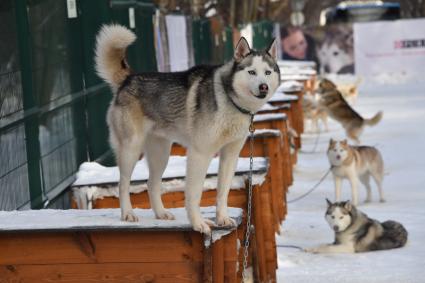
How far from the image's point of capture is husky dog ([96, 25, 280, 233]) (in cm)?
533

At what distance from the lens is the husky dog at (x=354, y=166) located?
501 inches

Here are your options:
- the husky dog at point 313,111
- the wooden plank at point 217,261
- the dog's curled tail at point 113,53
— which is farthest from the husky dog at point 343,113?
the wooden plank at point 217,261

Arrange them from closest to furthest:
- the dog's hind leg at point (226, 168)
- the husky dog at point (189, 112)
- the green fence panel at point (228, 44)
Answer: the husky dog at point (189, 112) → the dog's hind leg at point (226, 168) → the green fence panel at point (228, 44)

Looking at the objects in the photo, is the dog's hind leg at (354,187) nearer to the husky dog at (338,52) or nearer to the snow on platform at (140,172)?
the snow on platform at (140,172)

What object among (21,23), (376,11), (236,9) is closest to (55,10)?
(21,23)

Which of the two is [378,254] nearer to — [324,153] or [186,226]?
[186,226]

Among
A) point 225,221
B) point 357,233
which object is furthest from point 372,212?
point 225,221

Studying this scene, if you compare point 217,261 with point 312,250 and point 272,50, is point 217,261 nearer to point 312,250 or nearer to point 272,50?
point 272,50

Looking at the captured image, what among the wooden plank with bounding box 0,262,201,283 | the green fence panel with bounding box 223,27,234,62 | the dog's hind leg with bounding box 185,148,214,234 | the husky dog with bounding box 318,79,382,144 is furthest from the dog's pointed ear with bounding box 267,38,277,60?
the green fence panel with bounding box 223,27,234,62

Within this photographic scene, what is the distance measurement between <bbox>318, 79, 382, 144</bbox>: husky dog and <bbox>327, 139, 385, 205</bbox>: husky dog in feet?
15.8

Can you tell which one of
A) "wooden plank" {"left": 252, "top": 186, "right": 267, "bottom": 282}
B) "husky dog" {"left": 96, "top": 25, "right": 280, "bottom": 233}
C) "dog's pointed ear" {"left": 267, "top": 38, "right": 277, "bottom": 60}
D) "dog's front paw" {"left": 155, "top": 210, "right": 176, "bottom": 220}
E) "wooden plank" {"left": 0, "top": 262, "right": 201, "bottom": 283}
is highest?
"dog's pointed ear" {"left": 267, "top": 38, "right": 277, "bottom": 60}

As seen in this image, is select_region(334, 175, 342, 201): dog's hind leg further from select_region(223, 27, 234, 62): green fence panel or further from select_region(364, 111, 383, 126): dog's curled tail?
select_region(223, 27, 234, 62): green fence panel

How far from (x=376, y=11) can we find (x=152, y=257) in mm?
41411

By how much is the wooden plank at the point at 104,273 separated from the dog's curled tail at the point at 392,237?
459 cm
